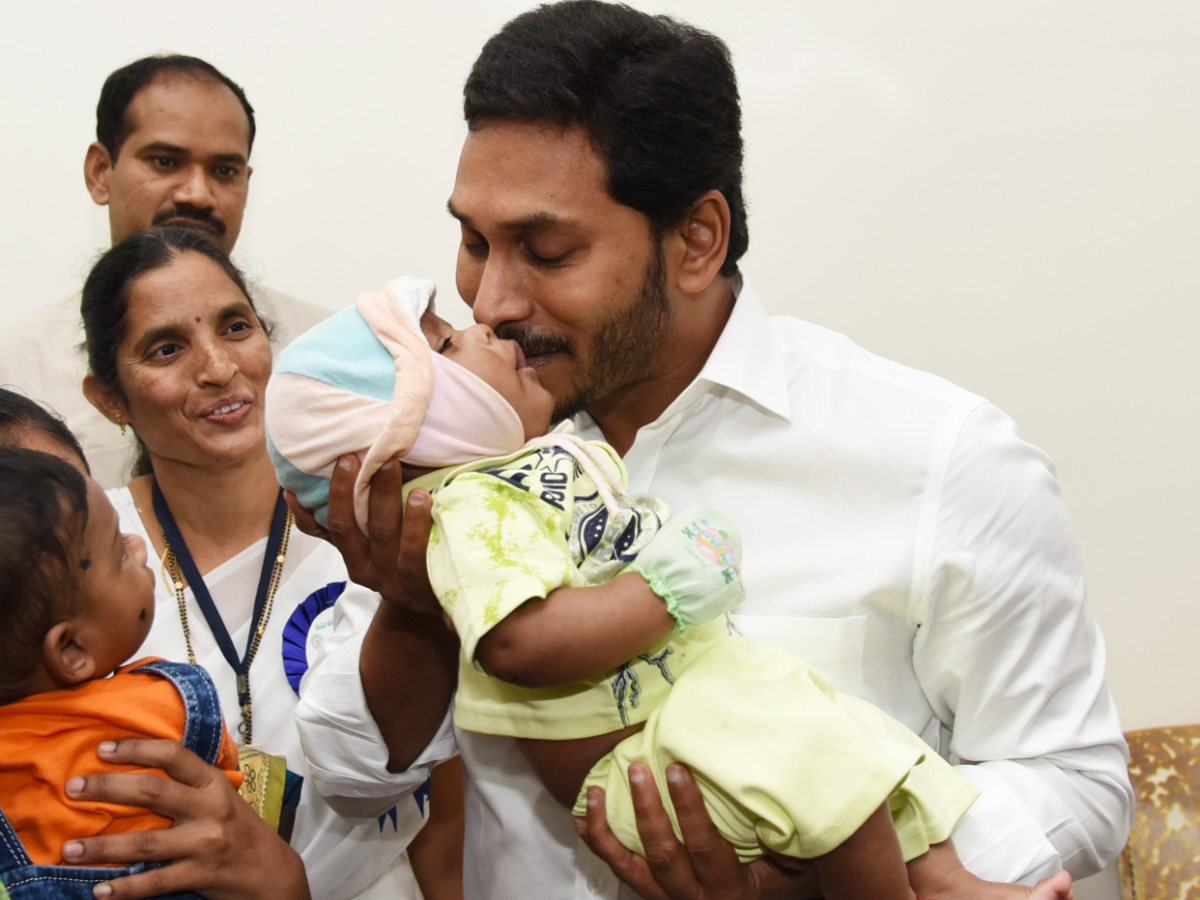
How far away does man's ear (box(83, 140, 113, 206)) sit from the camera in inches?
128

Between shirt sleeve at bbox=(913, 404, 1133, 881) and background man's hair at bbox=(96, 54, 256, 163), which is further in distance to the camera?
background man's hair at bbox=(96, 54, 256, 163)

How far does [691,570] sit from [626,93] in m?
0.75

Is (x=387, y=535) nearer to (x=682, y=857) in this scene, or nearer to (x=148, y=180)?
(x=682, y=857)

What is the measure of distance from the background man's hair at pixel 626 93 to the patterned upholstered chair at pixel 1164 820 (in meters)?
1.66

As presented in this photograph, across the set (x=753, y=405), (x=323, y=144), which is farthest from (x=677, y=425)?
(x=323, y=144)

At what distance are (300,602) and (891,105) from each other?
6.45ft

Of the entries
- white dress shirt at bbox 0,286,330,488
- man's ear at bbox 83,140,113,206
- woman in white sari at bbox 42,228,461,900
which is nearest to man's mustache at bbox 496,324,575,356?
woman in white sari at bbox 42,228,461,900

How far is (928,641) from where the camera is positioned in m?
1.63

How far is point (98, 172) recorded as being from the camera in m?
3.27

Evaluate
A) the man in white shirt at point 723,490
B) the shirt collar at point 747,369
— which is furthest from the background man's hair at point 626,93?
the shirt collar at point 747,369

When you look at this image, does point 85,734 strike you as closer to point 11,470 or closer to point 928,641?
point 11,470

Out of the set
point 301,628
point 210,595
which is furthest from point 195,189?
point 301,628

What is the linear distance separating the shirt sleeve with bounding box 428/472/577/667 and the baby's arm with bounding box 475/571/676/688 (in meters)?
0.02

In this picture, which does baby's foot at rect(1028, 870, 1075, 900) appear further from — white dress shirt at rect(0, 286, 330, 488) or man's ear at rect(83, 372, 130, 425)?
white dress shirt at rect(0, 286, 330, 488)
